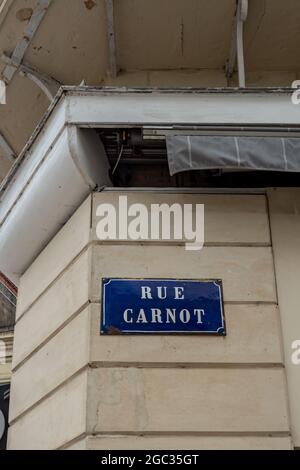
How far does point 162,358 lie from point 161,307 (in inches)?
13.4

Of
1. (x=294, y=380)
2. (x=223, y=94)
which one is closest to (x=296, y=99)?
(x=223, y=94)

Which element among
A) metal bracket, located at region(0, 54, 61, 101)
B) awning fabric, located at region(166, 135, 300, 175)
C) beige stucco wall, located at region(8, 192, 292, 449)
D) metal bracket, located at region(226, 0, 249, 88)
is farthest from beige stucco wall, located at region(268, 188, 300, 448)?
metal bracket, located at region(0, 54, 61, 101)

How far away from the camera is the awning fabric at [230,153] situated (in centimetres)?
432

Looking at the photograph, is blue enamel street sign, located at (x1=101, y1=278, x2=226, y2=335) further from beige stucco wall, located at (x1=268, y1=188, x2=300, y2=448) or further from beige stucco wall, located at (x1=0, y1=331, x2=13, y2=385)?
beige stucco wall, located at (x1=0, y1=331, x2=13, y2=385)

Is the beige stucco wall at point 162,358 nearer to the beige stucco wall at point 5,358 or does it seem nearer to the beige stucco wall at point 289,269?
the beige stucco wall at point 289,269

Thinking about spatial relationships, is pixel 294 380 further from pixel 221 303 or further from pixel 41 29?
pixel 41 29

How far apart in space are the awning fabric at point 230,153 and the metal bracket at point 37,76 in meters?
2.05

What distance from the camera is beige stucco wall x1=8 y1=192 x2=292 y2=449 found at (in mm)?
3861

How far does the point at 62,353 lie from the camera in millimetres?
4402

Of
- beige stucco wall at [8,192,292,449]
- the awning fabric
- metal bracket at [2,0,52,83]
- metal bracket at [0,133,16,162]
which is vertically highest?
metal bracket at [2,0,52,83]

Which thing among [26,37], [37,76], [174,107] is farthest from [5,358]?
[174,107]

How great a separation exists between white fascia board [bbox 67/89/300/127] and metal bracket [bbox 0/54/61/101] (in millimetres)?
1453
